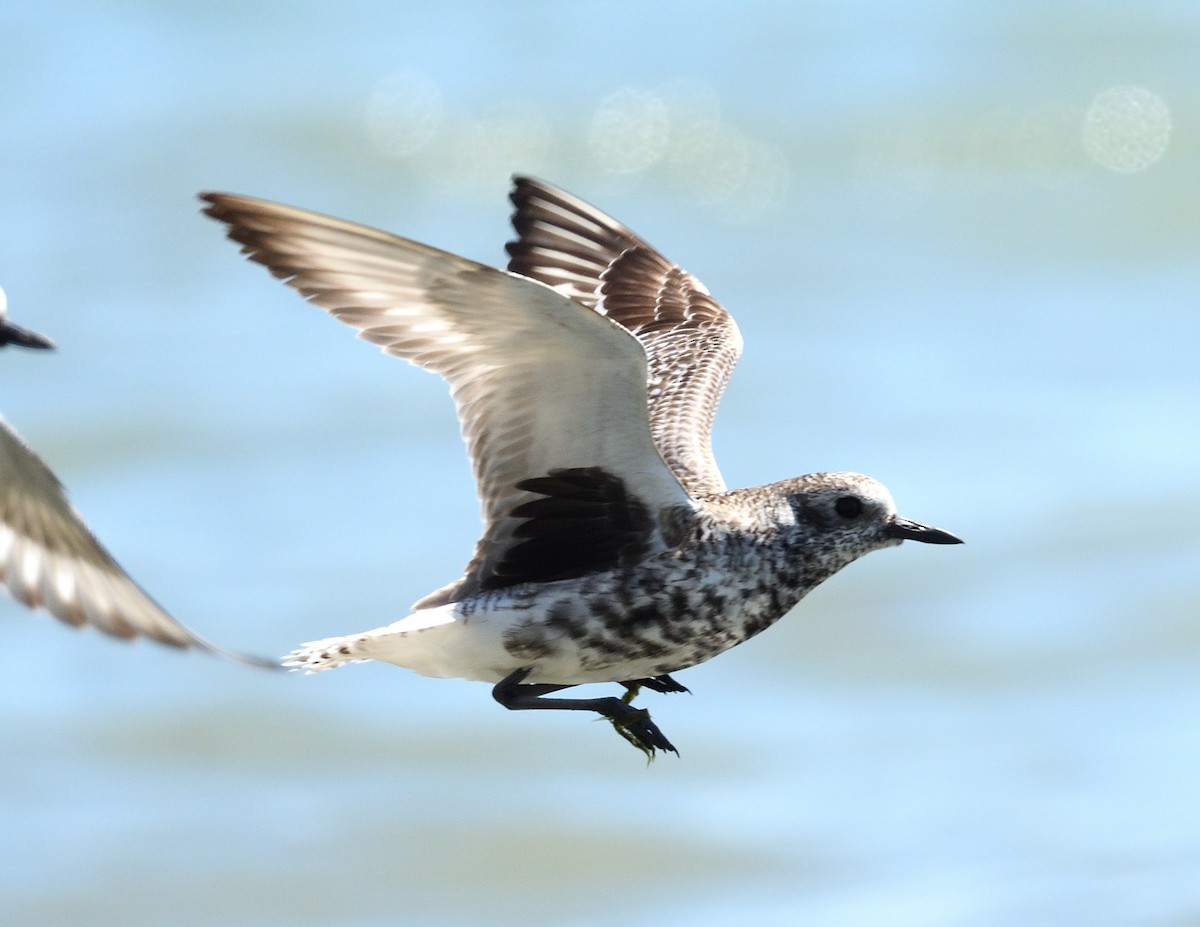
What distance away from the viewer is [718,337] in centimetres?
905

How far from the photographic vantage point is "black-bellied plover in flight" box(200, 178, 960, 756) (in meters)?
7.00

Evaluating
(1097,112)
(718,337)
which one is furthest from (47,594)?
(1097,112)

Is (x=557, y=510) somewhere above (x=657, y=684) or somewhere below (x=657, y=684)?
above

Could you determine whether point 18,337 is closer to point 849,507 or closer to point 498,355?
point 498,355

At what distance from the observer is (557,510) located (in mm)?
7480

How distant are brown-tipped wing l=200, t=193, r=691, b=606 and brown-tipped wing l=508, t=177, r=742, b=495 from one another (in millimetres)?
1373

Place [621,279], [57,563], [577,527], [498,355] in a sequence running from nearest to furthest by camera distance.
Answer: [57,563], [498,355], [577,527], [621,279]

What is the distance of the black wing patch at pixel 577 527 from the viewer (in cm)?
740

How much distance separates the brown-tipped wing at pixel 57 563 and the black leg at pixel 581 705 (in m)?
1.34

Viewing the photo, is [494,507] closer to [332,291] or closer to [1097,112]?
[332,291]

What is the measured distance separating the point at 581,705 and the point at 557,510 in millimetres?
646

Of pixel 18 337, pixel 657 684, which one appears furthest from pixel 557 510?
pixel 18 337

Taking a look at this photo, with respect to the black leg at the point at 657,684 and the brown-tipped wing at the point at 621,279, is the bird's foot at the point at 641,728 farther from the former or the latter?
the brown-tipped wing at the point at 621,279

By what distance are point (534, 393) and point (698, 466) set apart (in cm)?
112
